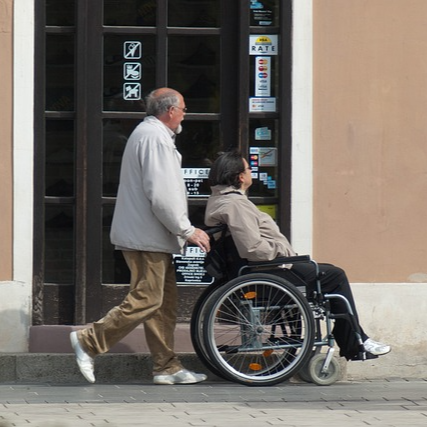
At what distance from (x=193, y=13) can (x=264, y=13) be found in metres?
0.49

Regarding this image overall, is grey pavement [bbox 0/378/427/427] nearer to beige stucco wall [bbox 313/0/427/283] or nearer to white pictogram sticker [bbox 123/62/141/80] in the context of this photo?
beige stucco wall [bbox 313/0/427/283]

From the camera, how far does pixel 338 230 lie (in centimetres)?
969

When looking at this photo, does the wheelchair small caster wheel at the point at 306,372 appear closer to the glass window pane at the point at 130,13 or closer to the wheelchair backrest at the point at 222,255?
the wheelchair backrest at the point at 222,255

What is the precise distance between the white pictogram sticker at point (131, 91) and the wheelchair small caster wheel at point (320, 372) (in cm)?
224

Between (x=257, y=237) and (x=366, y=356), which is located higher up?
(x=257, y=237)

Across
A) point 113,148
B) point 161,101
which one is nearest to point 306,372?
point 161,101

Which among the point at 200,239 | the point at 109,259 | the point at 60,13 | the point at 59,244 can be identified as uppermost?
the point at 60,13

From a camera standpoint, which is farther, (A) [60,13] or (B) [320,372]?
(A) [60,13]

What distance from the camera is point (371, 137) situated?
9.70 meters

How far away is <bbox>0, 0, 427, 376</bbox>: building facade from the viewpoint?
963cm

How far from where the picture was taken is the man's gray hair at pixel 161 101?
8883 mm

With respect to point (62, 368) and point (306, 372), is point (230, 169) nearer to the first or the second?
point (306, 372)

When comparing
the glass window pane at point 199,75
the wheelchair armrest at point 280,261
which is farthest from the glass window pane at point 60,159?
the wheelchair armrest at point 280,261

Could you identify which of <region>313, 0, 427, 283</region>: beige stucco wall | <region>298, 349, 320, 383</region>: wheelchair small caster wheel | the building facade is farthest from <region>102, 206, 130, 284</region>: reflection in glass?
<region>298, 349, 320, 383</region>: wheelchair small caster wheel
